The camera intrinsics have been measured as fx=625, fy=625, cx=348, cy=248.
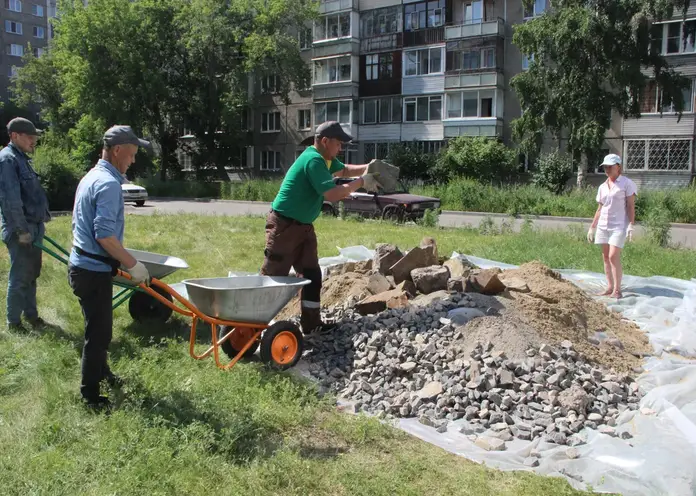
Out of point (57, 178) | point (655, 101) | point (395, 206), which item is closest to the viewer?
point (395, 206)

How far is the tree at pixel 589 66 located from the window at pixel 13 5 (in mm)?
63022

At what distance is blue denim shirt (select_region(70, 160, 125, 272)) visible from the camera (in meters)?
3.76

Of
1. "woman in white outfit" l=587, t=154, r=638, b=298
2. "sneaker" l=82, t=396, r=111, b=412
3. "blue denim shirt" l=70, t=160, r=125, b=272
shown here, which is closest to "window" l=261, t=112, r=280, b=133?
"woman in white outfit" l=587, t=154, r=638, b=298

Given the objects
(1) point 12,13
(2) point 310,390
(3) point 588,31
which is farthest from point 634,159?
(1) point 12,13

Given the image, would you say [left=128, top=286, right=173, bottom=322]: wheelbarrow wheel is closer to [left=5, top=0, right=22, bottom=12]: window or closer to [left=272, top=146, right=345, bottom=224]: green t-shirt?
[left=272, top=146, right=345, bottom=224]: green t-shirt

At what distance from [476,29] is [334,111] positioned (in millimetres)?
10630

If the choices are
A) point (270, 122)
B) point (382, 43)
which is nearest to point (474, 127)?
point (382, 43)

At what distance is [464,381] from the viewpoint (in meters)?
4.50

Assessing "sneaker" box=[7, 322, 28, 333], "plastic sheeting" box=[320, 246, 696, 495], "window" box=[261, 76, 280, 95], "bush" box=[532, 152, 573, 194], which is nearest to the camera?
"plastic sheeting" box=[320, 246, 696, 495]

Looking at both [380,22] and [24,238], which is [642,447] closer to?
[24,238]

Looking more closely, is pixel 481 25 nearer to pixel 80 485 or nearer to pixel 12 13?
pixel 80 485

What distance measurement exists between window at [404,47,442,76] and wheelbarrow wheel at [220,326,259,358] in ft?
109

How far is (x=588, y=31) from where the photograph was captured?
24.4 m

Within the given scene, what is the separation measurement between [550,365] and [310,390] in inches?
70.0
